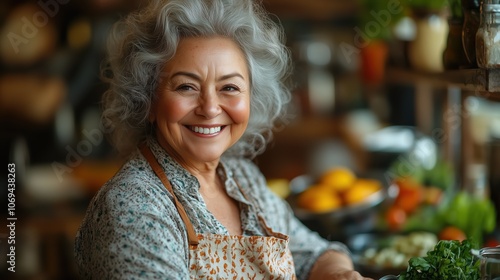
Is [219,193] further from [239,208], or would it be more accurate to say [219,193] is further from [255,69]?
[255,69]

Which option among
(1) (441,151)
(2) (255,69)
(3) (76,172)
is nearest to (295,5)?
(1) (441,151)

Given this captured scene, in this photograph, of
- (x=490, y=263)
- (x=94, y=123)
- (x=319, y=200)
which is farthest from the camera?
(x=94, y=123)

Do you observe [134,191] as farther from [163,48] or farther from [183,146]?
[163,48]

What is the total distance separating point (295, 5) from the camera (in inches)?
196

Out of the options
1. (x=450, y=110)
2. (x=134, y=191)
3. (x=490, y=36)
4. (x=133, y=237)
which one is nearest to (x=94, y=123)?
(x=450, y=110)

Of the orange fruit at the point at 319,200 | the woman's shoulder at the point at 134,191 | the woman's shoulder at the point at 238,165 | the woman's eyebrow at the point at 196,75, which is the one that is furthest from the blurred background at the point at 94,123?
the woman's shoulder at the point at 134,191

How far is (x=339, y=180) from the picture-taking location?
3.70 m

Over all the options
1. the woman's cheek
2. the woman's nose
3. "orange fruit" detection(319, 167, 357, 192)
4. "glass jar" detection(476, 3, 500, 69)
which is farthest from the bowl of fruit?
"glass jar" detection(476, 3, 500, 69)

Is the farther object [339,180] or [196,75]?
[339,180]

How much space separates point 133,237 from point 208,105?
0.42 m

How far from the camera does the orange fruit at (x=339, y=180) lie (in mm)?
3641

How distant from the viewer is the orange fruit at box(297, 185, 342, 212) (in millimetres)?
3393

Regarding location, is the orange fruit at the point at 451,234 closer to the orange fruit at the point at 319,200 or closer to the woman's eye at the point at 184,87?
the orange fruit at the point at 319,200

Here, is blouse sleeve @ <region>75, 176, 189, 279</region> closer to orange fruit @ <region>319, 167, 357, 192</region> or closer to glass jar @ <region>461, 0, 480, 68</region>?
glass jar @ <region>461, 0, 480, 68</region>
